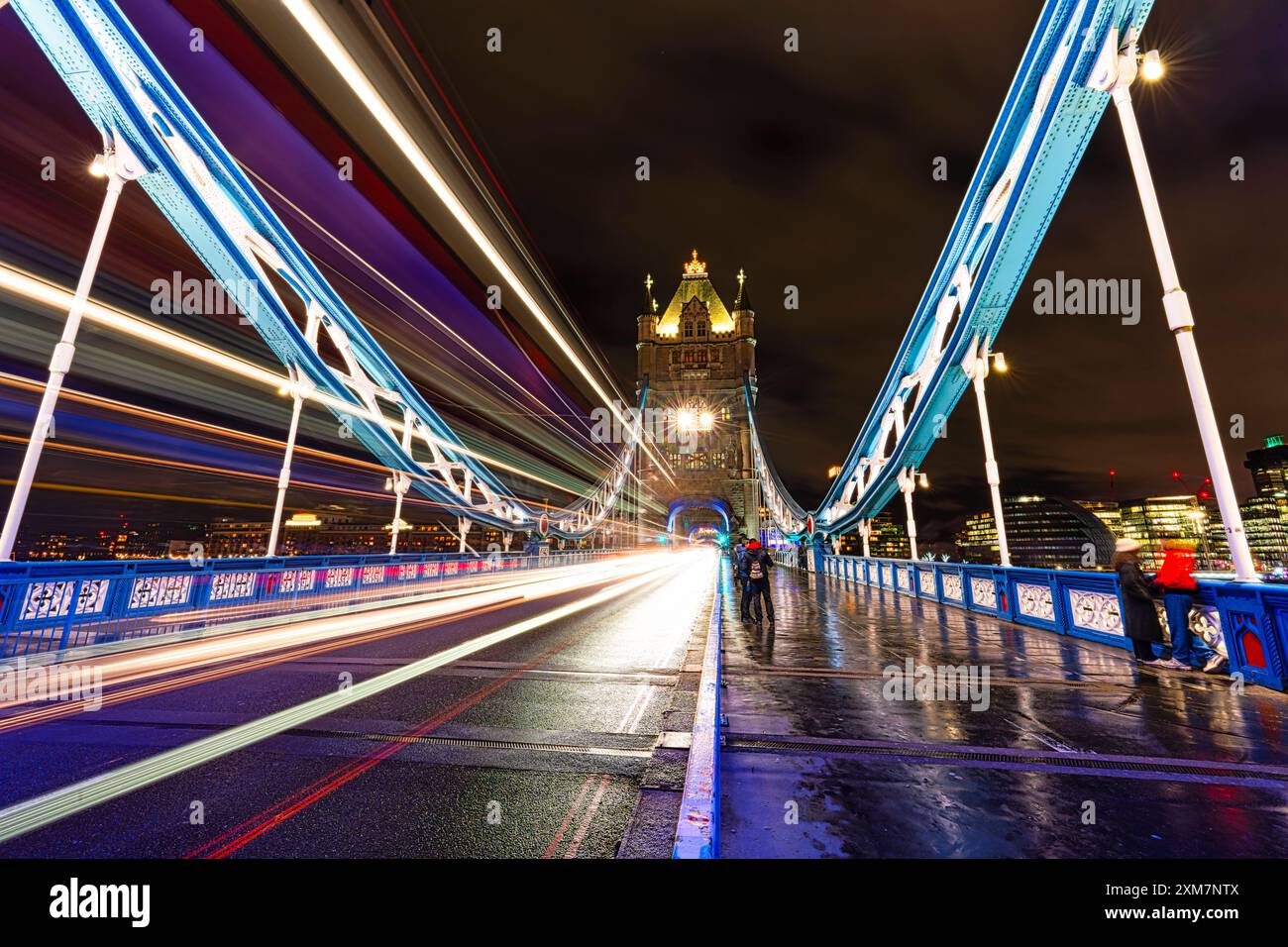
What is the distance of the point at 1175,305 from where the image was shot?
20.6 feet

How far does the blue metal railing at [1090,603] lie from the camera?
5492mm

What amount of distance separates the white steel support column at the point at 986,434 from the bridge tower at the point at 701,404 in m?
55.3

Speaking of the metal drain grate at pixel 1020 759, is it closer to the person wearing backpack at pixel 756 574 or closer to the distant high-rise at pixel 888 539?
the person wearing backpack at pixel 756 574

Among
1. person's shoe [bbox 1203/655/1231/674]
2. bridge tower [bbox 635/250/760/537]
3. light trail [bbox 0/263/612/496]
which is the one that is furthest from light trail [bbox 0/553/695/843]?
bridge tower [bbox 635/250/760/537]

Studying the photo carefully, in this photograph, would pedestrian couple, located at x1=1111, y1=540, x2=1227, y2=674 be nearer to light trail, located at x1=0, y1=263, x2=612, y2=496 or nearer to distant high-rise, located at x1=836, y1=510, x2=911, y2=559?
light trail, located at x1=0, y1=263, x2=612, y2=496

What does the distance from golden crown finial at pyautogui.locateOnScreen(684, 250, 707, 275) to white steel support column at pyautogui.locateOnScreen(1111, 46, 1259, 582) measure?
286 feet

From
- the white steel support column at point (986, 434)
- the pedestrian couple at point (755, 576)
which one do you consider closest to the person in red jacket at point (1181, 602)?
the white steel support column at point (986, 434)

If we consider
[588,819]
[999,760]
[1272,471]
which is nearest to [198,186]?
[588,819]

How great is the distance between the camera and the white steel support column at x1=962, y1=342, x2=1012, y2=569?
36.0 ft

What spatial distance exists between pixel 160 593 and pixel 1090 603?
54.9ft

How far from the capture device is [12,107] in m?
13.5

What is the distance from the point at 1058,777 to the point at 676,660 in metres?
4.50
